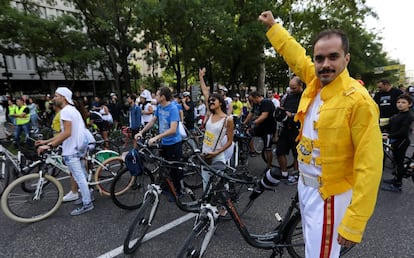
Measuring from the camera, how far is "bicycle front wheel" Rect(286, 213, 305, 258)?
245cm

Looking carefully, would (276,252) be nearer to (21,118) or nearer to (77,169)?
(77,169)

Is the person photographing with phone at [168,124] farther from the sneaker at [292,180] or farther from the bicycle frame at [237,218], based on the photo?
the sneaker at [292,180]

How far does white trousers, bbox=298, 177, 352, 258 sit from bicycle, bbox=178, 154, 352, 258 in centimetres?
67

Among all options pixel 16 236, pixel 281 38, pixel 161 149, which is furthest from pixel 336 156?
pixel 16 236

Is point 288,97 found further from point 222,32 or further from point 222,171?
point 222,32

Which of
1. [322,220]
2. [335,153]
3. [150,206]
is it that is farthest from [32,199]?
[335,153]

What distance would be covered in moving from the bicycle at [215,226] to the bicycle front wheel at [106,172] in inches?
98.8

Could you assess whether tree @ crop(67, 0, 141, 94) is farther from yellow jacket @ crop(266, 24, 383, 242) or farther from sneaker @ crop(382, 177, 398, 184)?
yellow jacket @ crop(266, 24, 383, 242)

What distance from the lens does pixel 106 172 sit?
443cm

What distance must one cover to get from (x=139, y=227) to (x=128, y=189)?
1218 mm

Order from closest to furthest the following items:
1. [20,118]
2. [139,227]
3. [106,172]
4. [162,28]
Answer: [139,227]
[106,172]
[20,118]
[162,28]

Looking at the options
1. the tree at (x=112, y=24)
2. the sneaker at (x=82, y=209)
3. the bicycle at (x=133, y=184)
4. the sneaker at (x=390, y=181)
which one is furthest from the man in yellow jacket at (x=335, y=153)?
the tree at (x=112, y=24)

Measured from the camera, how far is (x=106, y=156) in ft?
15.5

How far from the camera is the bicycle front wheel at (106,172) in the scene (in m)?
4.36
